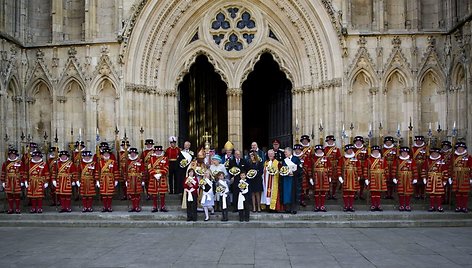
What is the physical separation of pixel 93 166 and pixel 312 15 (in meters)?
8.81

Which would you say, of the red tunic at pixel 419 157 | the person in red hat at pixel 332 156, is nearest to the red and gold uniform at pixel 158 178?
the person in red hat at pixel 332 156

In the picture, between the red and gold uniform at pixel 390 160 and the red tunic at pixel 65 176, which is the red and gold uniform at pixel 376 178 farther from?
the red tunic at pixel 65 176

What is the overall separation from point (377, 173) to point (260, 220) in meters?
3.53

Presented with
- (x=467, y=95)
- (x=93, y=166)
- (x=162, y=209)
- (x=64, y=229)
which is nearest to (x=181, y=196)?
(x=162, y=209)

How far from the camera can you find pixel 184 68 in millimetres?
19203

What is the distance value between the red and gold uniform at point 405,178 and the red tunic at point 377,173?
1.28 feet

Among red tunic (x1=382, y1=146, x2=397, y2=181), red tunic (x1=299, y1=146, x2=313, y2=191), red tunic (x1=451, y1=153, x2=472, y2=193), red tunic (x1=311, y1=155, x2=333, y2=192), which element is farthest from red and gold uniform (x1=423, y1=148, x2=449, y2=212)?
red tunic (x1=299, y1=146, x2=313, y2=191)

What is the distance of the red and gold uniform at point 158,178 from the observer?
48.6 feet

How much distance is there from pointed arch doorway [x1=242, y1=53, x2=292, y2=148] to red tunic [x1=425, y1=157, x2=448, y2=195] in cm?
654

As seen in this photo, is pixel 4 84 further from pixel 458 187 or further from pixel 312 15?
pixel 458 187

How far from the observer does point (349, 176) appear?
14.5 m

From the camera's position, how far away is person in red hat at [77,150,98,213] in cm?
1491

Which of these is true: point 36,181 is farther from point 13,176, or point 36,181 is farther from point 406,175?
point 406,175

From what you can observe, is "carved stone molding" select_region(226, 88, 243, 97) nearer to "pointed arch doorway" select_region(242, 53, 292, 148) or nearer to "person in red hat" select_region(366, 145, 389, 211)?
"pointed arch doorway" select_region(242, 53, 292, 148)
